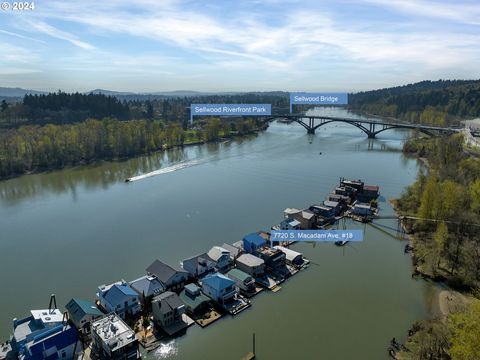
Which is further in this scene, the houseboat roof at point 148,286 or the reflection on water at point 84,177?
the reflection on water at point 84,177

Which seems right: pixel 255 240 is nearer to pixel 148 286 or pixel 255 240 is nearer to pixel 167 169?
pixel 148 286

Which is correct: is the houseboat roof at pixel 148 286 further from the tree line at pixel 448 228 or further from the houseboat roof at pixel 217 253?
the tree line at pixel 448 228

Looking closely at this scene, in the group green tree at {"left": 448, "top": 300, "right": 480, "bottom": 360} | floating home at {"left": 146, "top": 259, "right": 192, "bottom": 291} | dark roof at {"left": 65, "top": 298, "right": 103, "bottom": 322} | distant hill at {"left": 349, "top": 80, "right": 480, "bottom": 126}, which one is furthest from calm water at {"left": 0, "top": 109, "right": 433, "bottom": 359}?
distant hill at {"left": 349, "top": 80, "right": 480, "bottom": 126}

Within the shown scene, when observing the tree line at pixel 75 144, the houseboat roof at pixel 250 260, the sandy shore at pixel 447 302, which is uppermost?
the tree line at pixel 75 144

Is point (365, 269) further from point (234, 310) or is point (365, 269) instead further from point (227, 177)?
point (227, 177)

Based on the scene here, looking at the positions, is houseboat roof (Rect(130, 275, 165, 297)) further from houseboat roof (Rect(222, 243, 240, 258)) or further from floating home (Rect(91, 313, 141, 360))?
houseboat roof (Rect(222, 243, 240, 258))

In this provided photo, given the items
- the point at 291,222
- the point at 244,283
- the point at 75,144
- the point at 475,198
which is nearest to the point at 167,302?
the point at 244,283

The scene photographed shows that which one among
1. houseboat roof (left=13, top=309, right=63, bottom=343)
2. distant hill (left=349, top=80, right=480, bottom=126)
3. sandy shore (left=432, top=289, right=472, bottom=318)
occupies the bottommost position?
sandy shore (left=432, top=289, right=472, bottom=318)

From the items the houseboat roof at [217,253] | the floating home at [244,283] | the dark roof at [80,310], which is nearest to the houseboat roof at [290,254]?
the floating home at [244,283]
